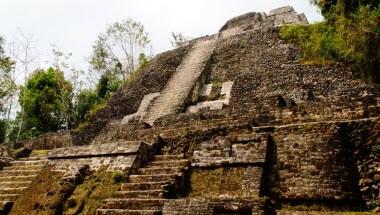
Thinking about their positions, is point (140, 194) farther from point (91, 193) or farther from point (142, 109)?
point (142, 109)

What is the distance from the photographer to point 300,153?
5.79 m

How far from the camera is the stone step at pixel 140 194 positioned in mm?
5766

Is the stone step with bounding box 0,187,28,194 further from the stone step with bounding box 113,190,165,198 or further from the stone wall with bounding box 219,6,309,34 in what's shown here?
the stone wall with bounding box 219,6,309,34

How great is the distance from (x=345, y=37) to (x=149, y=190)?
7.76m

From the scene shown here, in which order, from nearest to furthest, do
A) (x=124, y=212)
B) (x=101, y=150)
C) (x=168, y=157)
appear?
(x=124, y=212)
(x=168, y=157)
(x=101, y=150)

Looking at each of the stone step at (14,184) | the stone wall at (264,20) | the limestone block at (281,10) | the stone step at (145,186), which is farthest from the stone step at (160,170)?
the limestone block at (281,10)

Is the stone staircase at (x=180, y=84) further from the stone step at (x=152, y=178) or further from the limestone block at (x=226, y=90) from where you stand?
the stone step at (x=152, y=178)

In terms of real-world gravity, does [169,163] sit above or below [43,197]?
above

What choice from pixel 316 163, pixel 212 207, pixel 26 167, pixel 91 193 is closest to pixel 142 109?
pixel 26 167

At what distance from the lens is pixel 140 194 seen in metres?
5.94

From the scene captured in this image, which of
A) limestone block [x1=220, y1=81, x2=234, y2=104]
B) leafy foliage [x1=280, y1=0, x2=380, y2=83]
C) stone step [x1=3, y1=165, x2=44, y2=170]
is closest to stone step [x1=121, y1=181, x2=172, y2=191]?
stone step [x1=3, y1=165, x2=44, y2=170]

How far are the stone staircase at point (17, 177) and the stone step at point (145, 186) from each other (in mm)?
2402

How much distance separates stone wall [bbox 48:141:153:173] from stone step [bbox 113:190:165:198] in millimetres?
583

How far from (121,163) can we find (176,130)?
150cm
